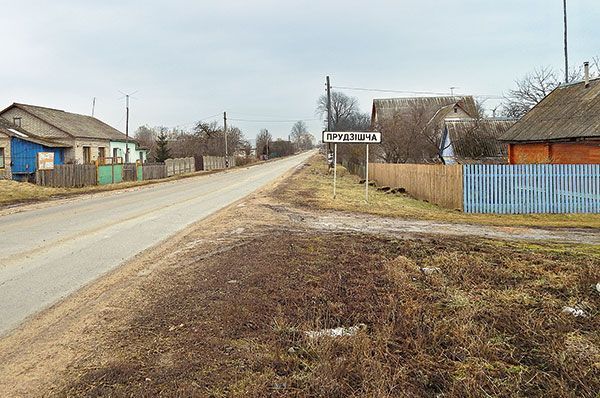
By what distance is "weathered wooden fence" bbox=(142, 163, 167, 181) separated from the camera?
127 ft

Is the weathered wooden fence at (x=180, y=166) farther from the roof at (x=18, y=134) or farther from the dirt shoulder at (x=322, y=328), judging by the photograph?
the dirt shoulder at (x=322, y=328)

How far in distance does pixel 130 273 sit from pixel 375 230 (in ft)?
19.1

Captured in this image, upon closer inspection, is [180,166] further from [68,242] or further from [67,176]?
[68,242]

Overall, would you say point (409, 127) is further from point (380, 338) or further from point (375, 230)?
point (380, 338)

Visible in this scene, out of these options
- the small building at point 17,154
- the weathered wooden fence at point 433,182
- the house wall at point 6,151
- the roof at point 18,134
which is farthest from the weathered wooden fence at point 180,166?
the weathered wooden fence at point 433,182

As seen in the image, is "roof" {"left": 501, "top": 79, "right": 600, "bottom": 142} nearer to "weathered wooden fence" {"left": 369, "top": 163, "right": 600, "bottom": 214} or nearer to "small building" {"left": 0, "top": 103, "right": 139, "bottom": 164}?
"weathered wooden fence" {"left": 369, "top": 163, "right": 600, "bottom": 214}

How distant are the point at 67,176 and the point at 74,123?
15917mm

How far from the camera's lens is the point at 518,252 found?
7.73 m

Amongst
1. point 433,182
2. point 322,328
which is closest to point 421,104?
point 433,182

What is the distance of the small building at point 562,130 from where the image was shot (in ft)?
59.4

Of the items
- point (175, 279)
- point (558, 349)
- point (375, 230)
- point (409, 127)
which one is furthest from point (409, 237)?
point (409, 127)

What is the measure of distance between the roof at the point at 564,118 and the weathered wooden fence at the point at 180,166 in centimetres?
3171

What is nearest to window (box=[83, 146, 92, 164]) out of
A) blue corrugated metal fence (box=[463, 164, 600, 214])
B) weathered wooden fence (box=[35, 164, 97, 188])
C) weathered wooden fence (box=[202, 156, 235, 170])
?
weathered wooden fence (box=[35, 164, 97, 188])

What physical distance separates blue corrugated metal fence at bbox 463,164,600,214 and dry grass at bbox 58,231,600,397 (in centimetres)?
849
